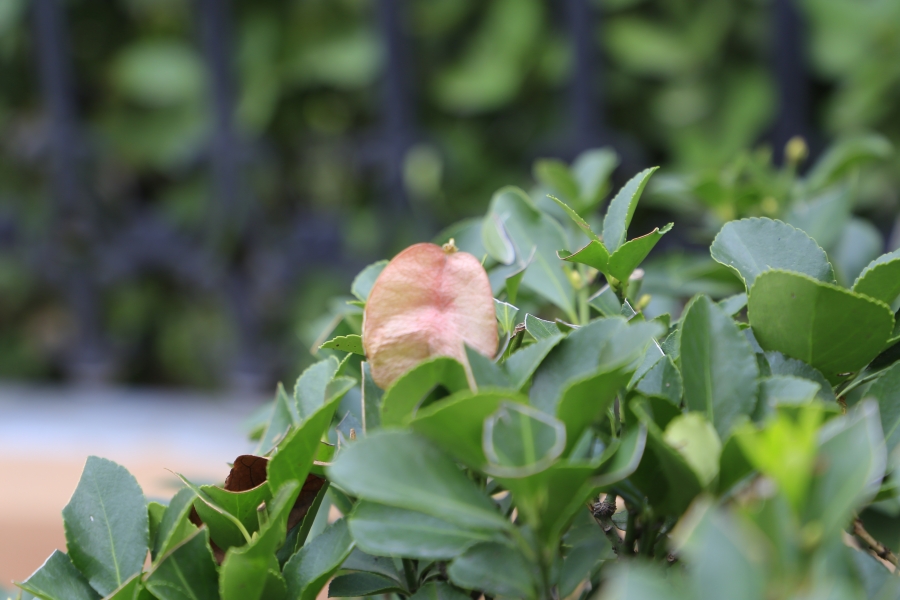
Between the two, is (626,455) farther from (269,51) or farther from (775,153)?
A: (269,51)

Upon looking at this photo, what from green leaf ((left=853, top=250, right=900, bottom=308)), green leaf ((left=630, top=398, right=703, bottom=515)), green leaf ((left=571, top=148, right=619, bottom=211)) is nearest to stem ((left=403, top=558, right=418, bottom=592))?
green leaf ((left=630, top=398, right=703, bottom=515))

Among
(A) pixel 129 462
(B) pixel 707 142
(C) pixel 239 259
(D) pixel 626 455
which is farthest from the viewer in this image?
(C) pixel 239 259

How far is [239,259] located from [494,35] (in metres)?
0.63

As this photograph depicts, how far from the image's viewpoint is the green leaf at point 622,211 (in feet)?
1.25

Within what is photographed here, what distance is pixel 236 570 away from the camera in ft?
1.03

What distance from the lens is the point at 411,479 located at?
11.3 inches

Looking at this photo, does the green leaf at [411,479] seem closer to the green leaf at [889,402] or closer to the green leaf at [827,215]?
the green leaf at [889,402]

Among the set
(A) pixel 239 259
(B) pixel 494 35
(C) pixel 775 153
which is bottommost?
(A) pixel 239 259

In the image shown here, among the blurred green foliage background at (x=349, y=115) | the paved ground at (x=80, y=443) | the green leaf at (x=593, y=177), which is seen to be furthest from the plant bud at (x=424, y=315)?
the paved ground at (x=80, y=443)

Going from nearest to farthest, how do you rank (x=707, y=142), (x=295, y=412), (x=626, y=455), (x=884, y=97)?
1. (x=626, y=455)
2. (x=295, y=412)
3. (x=884, y=97)
4. (x=707, y=142)

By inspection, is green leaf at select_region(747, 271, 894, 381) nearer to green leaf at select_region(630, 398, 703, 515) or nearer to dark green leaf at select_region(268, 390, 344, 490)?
green leaf at select_region(630, 398, 703, 515)

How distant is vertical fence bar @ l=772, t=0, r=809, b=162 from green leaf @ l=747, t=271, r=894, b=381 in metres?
1.12

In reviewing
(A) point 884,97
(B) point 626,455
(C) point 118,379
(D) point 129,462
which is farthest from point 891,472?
(C) point 118,379

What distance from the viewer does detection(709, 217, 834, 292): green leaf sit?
0.38 meters
